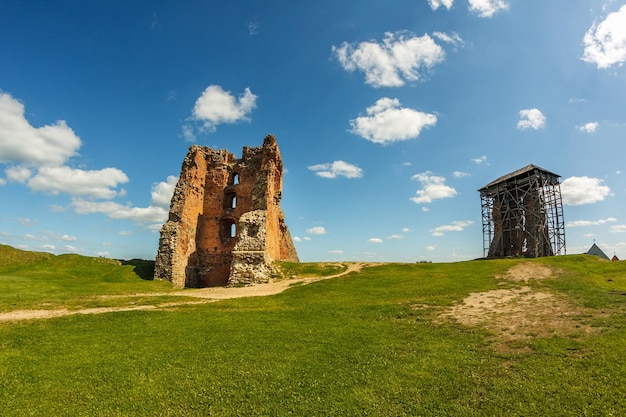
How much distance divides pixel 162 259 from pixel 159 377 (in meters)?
23.8

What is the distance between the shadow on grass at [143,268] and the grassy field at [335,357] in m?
13.3

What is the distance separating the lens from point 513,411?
6582mm

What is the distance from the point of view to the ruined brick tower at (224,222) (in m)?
30.0

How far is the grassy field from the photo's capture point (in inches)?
280

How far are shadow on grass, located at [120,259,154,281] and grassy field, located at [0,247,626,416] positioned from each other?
13.3m

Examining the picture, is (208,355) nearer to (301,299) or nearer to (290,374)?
(290,374)

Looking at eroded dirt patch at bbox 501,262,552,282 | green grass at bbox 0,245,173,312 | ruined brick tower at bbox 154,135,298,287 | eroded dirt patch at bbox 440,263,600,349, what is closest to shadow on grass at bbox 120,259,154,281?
green grass at bbox 0,245,173,312

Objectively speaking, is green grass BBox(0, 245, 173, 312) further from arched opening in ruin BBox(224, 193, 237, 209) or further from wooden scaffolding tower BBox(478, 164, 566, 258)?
wooden scaffolding tower BBox(478, 164, 566, 258)

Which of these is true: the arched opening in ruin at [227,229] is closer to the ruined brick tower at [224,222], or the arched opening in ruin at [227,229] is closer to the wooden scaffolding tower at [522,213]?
the ruined brick tower at [224,222]

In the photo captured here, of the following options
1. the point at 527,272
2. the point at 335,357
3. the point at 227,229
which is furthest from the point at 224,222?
the point at 335,357

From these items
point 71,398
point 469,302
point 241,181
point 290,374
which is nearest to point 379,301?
point 469,302

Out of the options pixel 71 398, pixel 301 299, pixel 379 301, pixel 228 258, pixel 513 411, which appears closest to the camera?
pixel 513 411

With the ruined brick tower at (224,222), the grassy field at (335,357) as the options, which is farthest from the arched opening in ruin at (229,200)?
the grassy field at (335,357)

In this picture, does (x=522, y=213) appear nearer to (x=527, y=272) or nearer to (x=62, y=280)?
(x=527, y=272)
